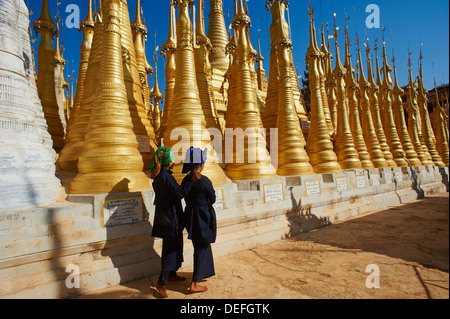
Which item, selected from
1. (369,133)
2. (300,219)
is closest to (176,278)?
(300,219)

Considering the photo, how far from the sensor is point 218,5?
17.2 m

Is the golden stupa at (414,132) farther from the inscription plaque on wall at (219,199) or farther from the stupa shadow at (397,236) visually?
the inscription plaque on wall at (219,199)

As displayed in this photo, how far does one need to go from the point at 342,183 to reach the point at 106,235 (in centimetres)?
768

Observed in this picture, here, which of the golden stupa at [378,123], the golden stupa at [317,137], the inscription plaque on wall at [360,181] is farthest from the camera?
the golden stupa at [378,123]

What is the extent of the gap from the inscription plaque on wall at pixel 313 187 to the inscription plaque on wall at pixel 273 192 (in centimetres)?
120

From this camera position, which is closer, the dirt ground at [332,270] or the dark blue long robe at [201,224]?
the dirt ground at [332,270]

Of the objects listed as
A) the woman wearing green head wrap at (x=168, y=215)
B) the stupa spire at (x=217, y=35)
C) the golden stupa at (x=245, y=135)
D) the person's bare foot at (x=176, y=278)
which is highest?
the stupa spire at (x=217, y=35)

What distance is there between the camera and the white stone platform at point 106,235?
3.44 metres

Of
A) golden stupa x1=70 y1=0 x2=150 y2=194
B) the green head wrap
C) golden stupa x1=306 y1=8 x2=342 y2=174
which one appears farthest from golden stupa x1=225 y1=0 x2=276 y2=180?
the green head wrap

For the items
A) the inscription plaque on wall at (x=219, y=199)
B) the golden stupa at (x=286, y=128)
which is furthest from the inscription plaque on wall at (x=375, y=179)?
the inscription plaque on wall at (x=219, y=199)

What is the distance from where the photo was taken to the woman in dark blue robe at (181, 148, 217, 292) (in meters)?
3.82

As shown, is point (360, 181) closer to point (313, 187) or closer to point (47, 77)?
point (313, 187)

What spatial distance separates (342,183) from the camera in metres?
8.97

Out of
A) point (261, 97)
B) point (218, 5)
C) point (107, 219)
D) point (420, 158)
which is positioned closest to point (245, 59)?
point (107, 219)
